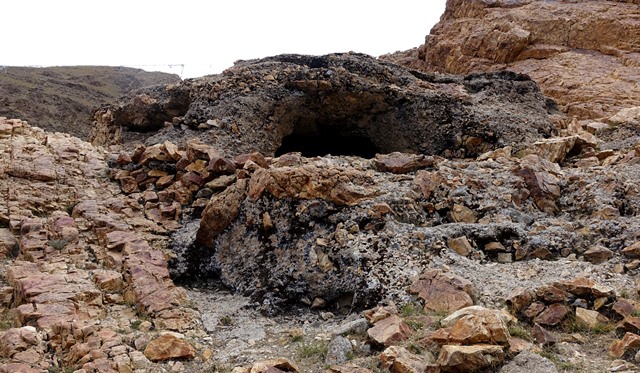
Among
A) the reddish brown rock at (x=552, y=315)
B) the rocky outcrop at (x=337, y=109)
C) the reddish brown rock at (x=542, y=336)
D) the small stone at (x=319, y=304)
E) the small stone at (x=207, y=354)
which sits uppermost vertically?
the rocky outcrop at (x=337, y=109)

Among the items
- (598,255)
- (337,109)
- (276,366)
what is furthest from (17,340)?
(337,109)

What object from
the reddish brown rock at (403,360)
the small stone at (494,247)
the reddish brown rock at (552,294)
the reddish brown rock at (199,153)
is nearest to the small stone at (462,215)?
the small stone at (494,247)

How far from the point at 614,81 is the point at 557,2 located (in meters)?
4.71

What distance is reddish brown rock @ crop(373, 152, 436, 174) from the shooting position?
7.79m

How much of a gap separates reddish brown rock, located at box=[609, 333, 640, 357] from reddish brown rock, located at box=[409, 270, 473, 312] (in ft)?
4.23

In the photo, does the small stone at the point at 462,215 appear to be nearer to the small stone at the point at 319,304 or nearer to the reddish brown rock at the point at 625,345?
the small stone at the point at 319,304

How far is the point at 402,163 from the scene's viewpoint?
7.87 m

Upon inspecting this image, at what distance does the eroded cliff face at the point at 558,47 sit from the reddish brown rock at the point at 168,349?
→ 1236cm

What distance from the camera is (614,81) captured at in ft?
49.4

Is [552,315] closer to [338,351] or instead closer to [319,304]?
[338,351]

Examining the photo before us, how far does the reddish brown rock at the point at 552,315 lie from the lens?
15.3 ft

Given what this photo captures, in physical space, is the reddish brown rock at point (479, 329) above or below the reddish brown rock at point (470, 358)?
above

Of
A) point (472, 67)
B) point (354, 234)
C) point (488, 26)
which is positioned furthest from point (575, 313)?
point (488, 26)

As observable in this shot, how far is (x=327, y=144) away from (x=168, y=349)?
9.22 meters
